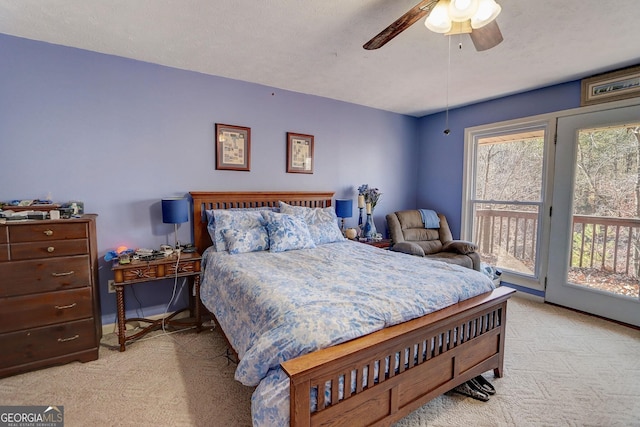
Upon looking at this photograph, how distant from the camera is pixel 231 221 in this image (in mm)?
2854

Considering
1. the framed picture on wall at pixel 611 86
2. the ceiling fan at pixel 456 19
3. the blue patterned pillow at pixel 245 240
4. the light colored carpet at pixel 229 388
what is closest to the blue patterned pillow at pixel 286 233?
the blue patterned pillow at pixel 245 240

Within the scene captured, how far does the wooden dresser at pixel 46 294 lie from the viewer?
6.55 ft

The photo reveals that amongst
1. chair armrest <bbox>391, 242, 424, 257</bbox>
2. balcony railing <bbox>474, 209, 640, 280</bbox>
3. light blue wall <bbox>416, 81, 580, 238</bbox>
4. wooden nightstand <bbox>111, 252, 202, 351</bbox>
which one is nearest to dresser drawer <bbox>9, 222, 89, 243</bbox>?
wooden nightstand <bbox>111, 252, 202, 351</bbox>

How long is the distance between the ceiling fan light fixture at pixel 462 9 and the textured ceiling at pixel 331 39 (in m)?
0.43

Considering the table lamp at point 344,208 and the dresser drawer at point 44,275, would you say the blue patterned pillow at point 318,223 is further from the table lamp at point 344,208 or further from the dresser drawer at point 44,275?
the dresser drawer at point 44,275

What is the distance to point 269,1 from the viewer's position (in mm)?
1842

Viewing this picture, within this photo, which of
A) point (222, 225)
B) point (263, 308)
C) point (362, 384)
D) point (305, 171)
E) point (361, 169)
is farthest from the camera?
point (361, 169)

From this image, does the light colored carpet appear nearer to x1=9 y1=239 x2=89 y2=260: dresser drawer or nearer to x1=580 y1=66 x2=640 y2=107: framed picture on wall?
x1=9 y1=239 x2=89 y2=260: dresser drawer

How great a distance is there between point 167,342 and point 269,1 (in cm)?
280

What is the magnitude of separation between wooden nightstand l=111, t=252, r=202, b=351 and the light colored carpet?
124 millimetres

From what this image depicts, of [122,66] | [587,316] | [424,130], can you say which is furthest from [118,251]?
[587,316]

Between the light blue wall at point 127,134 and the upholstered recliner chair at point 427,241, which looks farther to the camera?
the upholstered recliner chair at point 427,241

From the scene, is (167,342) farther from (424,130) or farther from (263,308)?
(424,130)

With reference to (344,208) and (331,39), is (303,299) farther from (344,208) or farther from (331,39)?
(344,208)
